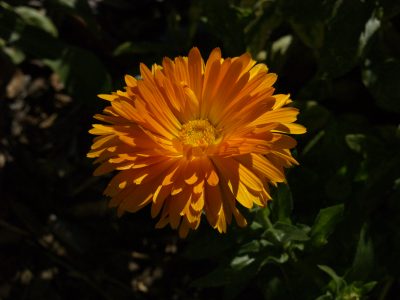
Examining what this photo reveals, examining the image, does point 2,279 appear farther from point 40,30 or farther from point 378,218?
point 378,218

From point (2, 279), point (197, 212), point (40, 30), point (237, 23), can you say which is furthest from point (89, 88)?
point (197, 212)

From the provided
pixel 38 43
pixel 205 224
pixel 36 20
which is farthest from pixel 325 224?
pixel 36 20

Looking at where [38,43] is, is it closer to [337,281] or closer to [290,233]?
[290,233]

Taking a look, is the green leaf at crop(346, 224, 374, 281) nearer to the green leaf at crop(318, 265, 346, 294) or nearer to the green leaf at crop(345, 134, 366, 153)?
the green leaf at crop(318, 265, 346, 294)

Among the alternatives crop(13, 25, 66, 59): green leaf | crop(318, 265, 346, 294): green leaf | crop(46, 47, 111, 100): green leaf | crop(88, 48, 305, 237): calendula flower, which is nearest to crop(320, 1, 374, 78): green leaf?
crop(88, 48, 305, 237): calendula flower

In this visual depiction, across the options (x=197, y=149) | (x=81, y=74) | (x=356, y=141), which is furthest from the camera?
(x=81, y=74)

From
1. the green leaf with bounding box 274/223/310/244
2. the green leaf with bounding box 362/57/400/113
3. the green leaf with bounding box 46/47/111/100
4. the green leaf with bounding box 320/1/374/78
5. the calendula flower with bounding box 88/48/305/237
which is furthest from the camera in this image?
the green leaf with bounding box 46/47/111/100

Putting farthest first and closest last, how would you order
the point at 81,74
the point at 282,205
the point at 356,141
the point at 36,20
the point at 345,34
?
the point at 36,20, the point at 81,74, the point at 356,141, the point at 345,34, the point at 282,205
